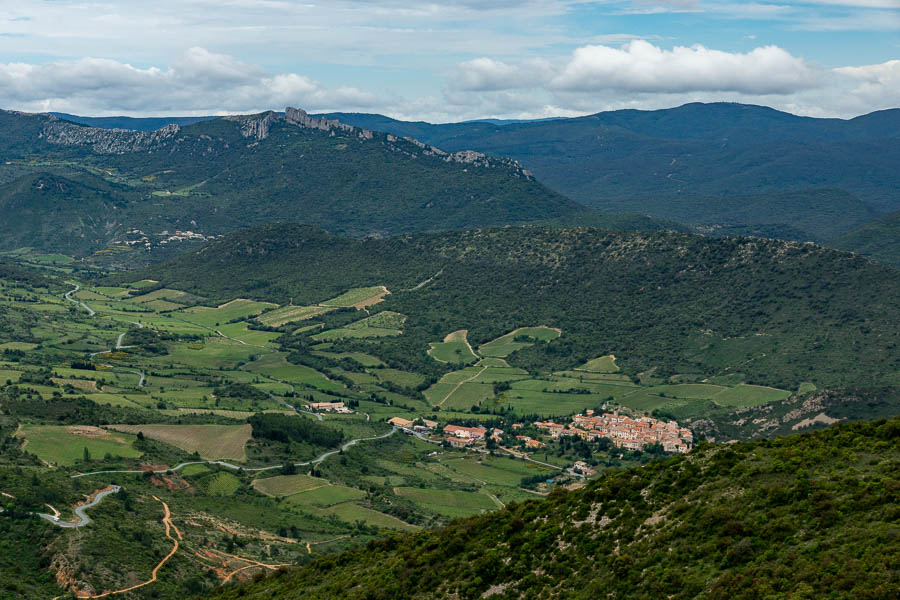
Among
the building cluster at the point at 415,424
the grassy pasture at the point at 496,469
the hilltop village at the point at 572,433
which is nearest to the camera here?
the grassy pasture at the point at 496,469

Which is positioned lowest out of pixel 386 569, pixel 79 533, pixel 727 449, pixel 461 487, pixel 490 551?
pixel 461 487

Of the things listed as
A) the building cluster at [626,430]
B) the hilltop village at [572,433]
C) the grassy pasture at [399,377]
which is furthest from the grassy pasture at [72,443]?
the grassy pasture at [399,377]

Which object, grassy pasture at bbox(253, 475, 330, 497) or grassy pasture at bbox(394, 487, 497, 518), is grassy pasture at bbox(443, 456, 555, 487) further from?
grassy pasture at bbox(253, 475, 330, 497)

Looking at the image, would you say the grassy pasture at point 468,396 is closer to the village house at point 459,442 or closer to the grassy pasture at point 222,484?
the village house at point 459,442

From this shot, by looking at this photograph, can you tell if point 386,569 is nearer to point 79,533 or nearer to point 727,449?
point 727,449

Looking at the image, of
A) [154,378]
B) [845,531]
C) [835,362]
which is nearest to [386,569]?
[845,531]

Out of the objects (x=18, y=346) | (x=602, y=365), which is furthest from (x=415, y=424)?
(x=18, y=346)
